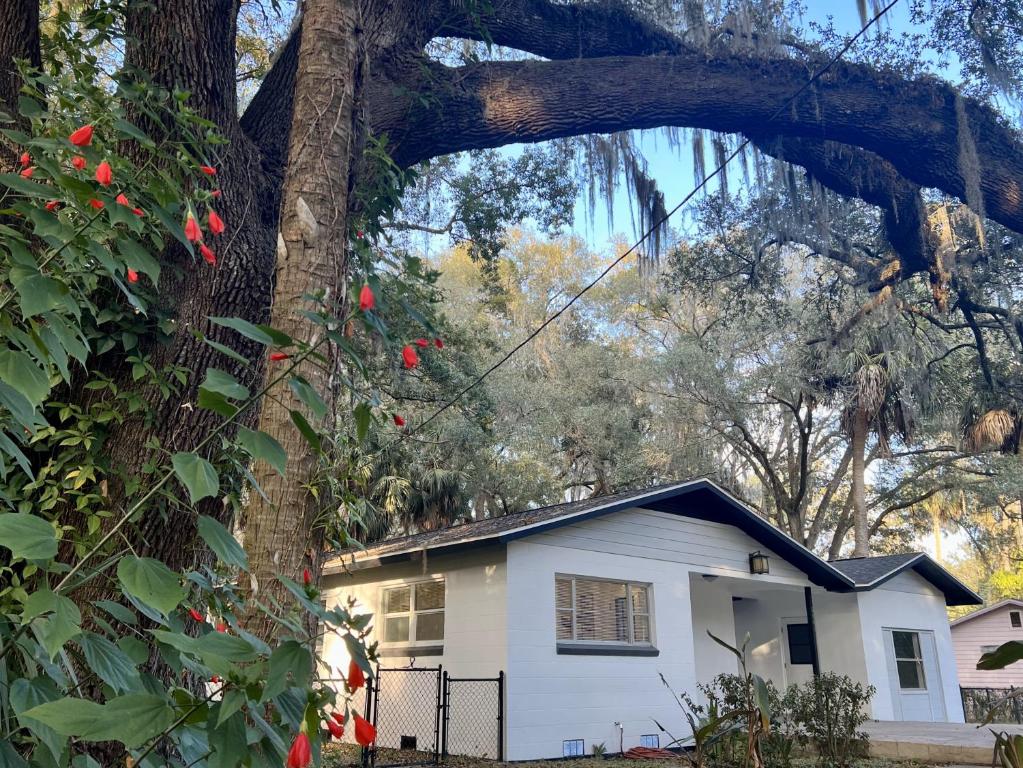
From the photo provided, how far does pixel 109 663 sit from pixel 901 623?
1512 cm

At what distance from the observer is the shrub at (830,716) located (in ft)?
27.7

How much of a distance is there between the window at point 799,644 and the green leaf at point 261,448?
1436 centimetres

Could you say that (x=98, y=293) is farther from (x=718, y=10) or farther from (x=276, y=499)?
(x=718, y=10)

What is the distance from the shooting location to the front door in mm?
13664

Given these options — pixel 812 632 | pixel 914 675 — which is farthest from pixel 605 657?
pixel 914 675

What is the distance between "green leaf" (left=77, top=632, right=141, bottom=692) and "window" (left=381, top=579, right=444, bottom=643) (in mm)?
9385

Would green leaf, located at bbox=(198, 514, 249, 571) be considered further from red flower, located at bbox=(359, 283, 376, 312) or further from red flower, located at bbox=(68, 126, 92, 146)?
red flower, located at bbox=(68, 126, 92, 146)

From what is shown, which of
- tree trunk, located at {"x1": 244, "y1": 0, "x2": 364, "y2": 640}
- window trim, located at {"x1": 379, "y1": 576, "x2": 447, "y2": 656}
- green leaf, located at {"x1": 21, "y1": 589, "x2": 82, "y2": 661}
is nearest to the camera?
green leaf, located at {"x1": 21, "y1": 589, "x2": 82, "y2": 661}

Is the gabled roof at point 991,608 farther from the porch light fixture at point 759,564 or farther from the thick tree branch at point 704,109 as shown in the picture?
the thick tree branch at point 704,109

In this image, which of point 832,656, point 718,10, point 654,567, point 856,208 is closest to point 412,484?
point 654,567

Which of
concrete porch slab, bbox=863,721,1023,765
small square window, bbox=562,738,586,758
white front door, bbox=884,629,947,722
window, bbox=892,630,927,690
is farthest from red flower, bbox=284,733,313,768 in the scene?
window, bbox=892,630,927,690

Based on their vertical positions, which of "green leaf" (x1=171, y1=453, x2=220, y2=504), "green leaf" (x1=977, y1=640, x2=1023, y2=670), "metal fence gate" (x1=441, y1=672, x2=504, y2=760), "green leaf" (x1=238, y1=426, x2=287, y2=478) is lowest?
"metal fence gate" (x1=441, y1=672, x2=504, y2=760)

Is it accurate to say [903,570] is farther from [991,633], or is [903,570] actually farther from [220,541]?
[220,541]

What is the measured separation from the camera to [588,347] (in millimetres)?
23438
